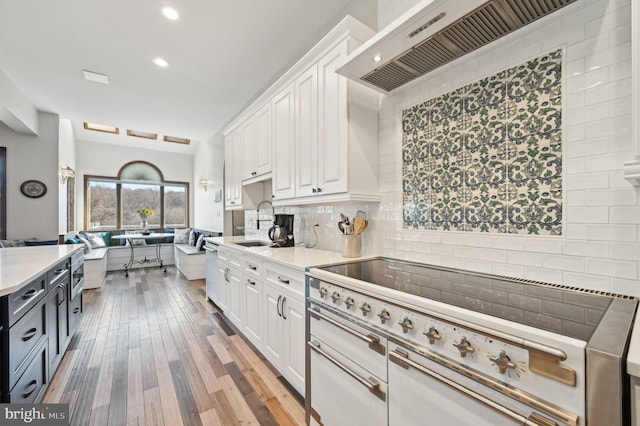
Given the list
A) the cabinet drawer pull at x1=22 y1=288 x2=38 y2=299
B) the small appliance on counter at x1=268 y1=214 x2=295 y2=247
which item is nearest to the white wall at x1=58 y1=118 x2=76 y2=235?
the cabinet drawer pull at x1=22 y1=288 x2=38 y2=299

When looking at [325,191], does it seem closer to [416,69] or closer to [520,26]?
[416,69]

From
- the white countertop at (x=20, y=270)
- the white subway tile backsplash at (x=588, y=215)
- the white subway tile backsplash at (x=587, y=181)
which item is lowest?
the white countertop at (x=20, y=270)

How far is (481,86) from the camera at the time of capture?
1.51 meters

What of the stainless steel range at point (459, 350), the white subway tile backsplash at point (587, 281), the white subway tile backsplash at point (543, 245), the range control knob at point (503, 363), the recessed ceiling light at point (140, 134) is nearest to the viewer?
the stainless steel range at point (459, 350)

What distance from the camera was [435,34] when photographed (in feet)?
4.47

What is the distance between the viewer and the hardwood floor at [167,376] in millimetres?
1737

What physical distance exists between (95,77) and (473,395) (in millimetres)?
4612

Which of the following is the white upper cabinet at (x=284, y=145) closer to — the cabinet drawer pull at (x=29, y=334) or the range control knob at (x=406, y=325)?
the range control knob at (x=406, y=325)

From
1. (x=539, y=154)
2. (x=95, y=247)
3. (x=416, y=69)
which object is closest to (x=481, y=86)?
(x=416, y=69)

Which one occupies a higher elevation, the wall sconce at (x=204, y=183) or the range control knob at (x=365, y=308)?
the wall sconce at (x=204, y=183)

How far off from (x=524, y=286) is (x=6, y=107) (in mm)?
5567

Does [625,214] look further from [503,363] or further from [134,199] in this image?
[134,199]

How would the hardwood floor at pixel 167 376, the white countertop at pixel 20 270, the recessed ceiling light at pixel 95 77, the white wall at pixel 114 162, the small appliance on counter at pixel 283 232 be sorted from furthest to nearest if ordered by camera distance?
the white wall at pixel 114 162
the recessed ceiling light at pixel 95 77
the small appliance on counter at pixel 283 232
the hardwood floor at pixel 167 376
the white countertop at pixel 20 270

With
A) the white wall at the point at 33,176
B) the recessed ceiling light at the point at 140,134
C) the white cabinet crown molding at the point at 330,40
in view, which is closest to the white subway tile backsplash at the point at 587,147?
the white cabinet crown molding at the point at 330,40
